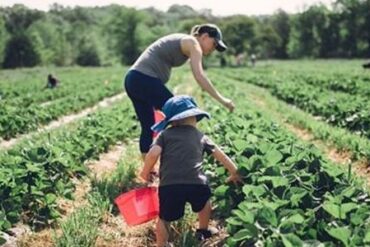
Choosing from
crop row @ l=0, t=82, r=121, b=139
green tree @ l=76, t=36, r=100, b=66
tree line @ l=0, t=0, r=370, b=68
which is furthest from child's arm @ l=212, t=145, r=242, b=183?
green tree @ l=76, t=36, r=100, b=66

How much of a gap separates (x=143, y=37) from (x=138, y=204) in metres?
86.1

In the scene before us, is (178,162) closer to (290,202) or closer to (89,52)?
(290,202)

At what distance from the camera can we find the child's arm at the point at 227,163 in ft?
14.5

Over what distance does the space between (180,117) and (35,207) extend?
5.56ft

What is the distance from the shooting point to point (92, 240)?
4219 millimetres

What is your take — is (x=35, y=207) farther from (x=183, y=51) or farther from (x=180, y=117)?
(x=183, y=51)

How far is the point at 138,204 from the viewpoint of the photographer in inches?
176

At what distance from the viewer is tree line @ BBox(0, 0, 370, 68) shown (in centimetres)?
7588

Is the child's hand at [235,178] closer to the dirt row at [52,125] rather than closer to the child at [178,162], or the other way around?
the child at [178,162]

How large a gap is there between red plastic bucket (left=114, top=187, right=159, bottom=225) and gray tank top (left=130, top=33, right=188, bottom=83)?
170 centimetres

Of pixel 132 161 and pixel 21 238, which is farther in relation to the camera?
pixel 132 161

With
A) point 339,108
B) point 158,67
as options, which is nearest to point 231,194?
point 158,67

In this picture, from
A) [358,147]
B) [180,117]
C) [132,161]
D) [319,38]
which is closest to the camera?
[180,117]

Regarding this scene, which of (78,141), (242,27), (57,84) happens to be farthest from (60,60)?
(78,141)
